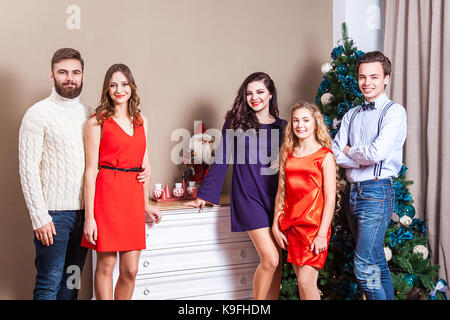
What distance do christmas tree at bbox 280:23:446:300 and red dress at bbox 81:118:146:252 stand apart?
119 centimetres

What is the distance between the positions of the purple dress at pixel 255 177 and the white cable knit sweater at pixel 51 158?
911 millimetres

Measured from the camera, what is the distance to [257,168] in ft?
8.43

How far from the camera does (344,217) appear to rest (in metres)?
2.79

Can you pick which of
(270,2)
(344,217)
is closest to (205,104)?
(270,2)

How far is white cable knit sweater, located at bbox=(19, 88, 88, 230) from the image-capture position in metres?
2.12

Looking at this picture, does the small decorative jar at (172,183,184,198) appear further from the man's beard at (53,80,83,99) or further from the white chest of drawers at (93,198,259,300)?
the man's beard at (53,80,83,99)

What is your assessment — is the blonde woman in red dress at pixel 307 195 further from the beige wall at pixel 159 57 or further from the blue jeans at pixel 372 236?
the beige wall at pixel 159 57

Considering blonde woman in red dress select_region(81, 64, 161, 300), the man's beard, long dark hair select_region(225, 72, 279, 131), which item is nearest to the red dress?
blonde woman in red dress select_region(81, 64, 161, 300)

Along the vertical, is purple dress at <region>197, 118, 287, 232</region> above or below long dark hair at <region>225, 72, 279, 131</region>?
below

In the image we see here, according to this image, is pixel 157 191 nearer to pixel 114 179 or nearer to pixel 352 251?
pixel 114 179

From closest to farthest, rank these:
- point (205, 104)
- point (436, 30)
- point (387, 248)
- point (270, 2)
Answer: point (387, 248) < point (436, 30) < point (205, 104) < point (270, 2)

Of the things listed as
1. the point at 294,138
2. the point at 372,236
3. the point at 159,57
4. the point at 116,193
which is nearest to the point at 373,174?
the point at 372,236
